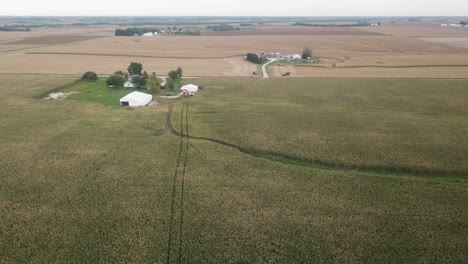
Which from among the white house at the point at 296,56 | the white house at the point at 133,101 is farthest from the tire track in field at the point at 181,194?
the white house at the point at 296,56

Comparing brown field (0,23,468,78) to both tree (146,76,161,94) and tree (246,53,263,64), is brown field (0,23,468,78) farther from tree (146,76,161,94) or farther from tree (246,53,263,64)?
tree (146,76,161,94)

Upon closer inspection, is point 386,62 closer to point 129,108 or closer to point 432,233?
point 129,108

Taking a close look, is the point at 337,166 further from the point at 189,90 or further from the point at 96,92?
the point at 96,92

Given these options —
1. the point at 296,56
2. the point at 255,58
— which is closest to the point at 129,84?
the point at 255,58

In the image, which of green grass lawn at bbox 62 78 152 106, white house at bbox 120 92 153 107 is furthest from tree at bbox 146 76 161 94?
white house at bbox 120 92 153 107

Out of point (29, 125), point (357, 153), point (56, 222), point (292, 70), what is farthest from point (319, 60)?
point (56, 222)

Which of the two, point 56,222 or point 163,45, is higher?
point 163,45
